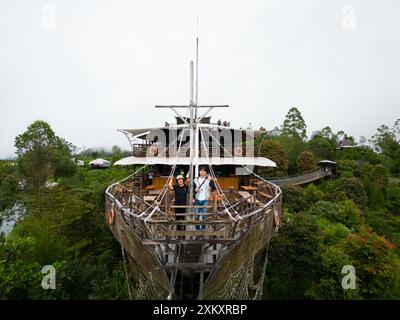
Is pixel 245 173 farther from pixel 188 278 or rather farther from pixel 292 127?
pixel 292 127

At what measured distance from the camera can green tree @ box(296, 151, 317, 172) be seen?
33.8 meters

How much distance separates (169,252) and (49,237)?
8032 mm

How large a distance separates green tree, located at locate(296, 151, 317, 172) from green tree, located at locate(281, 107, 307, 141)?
773 cm

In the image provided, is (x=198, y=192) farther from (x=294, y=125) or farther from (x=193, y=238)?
(x=294, y=125)

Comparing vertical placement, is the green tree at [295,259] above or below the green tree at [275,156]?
below

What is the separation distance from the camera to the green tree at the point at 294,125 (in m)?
41.9

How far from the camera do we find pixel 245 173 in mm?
13391

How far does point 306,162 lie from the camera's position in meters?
33.9

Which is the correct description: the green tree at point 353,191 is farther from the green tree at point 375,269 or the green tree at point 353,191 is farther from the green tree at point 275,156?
the green tree at point 375,269

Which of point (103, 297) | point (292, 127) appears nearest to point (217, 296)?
point (103, 297)

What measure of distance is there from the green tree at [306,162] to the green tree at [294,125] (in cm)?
773

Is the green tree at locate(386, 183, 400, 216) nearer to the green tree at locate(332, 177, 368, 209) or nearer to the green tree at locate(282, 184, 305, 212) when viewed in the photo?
→ the green tree at locate(332, 177, 368, 209)

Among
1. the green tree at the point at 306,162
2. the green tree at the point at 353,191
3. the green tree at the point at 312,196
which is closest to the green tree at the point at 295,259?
the green tree at the point at 312,196

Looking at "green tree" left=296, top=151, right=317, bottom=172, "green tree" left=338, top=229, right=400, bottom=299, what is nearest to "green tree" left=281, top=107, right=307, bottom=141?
"green tree" left=296, top=151, right=317, bottom=172
